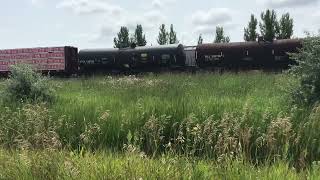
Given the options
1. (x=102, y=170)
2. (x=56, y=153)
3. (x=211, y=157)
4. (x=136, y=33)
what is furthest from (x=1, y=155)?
(x=136, y=33)

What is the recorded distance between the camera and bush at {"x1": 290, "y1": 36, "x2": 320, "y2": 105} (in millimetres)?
12805

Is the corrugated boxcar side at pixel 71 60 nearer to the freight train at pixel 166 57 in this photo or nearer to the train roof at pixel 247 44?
the freight train at pixel 166 57

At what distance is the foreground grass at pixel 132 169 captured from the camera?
641 cm

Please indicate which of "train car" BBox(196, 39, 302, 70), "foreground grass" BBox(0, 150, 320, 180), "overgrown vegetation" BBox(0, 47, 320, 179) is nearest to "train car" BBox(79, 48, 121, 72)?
"train car" BBox(196, 39, 302, 70)

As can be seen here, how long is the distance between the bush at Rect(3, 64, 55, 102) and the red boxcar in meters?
31.8

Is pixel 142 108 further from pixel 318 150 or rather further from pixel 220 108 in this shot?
pixel 318 150

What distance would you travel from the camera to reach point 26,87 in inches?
668

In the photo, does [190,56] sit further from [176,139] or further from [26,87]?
[176,139]

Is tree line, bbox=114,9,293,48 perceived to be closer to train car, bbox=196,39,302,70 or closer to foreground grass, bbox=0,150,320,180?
train car, bbox=196,39,302,70

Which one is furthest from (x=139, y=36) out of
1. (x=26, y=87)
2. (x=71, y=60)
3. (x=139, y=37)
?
(x=26, y=87)

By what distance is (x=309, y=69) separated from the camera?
13367 mm

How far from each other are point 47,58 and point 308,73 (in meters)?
40.2

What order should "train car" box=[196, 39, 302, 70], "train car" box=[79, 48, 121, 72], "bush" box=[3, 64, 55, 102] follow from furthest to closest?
"train car" box=[79, 48, 121, 72], "train car" box=[196, 39, 302, 70], "bush" box=[3, 64, 55, 102]

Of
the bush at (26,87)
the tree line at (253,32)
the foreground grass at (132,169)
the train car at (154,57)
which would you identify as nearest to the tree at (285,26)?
the tree line at (253,32)
